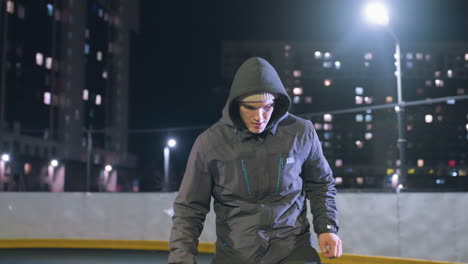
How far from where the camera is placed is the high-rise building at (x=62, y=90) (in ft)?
165

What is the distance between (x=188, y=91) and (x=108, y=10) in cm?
1308

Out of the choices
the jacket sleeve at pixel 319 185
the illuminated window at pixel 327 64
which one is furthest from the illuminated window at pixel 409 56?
the jacket sleeve at pixel 319 185

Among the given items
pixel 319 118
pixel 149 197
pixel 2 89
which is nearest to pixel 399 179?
→ pixel 319 118

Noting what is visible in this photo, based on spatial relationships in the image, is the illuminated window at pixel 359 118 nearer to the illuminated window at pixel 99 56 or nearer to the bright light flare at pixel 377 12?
the bright light flare at pixel 377 12

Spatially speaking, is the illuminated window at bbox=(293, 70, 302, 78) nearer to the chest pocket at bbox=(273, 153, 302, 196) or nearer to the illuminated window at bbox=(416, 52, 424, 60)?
the illuminated window at bbox=(416, 52, 424, 60)

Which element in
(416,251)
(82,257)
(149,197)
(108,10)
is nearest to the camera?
(416,251)

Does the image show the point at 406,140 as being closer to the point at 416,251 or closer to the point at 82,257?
the point at 416,251

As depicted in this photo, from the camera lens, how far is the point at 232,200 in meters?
3.26

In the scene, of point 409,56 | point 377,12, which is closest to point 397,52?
point 377,12

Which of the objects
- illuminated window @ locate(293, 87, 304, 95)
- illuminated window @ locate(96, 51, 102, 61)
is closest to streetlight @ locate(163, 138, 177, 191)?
illuminated window @ locate(96, 51, 102, 61)

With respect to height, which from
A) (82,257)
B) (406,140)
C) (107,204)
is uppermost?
(406,140)

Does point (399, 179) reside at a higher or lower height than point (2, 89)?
lower

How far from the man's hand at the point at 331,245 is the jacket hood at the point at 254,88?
60cm

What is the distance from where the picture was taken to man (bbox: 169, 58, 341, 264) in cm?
322
